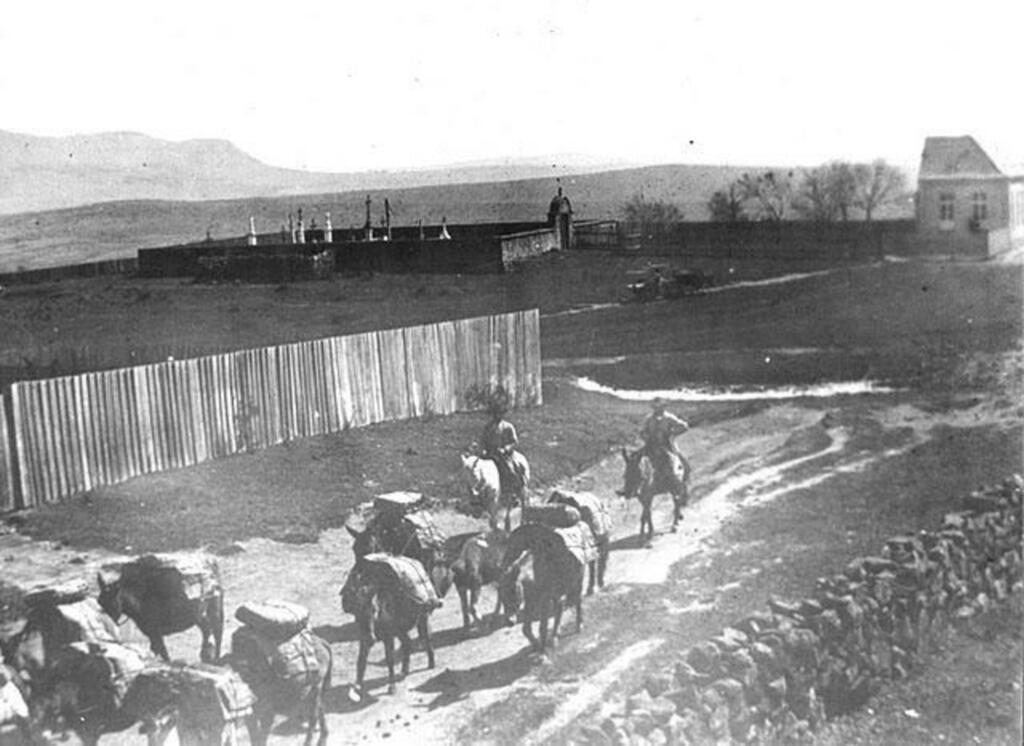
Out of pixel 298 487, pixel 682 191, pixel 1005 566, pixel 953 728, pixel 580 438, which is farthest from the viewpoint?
pixel 682 191

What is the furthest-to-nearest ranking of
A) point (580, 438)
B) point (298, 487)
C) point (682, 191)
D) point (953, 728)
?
point (682, 191) → point (580, 438) → point (298, 487) → point (953, 728)

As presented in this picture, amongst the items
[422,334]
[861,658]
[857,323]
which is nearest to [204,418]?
[422,334]

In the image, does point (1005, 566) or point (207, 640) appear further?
point (1005, 566)

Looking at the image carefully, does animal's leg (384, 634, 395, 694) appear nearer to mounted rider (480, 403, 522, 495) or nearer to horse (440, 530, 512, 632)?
horse (440, 530, 512, 632)

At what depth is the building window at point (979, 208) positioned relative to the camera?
24.6m

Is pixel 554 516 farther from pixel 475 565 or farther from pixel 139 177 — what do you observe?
pixel 139 177

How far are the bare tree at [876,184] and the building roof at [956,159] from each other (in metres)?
4.50

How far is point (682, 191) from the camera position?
293ft

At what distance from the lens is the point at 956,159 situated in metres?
20.8

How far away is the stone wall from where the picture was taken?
9.34 metres

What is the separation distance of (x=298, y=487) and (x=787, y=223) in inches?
1032

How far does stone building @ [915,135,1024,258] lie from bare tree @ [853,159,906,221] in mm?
1485

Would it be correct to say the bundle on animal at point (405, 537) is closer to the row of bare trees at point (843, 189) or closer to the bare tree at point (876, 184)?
the row of bare trees at point (843, 189)

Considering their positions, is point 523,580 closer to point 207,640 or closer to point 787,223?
point 207,640
